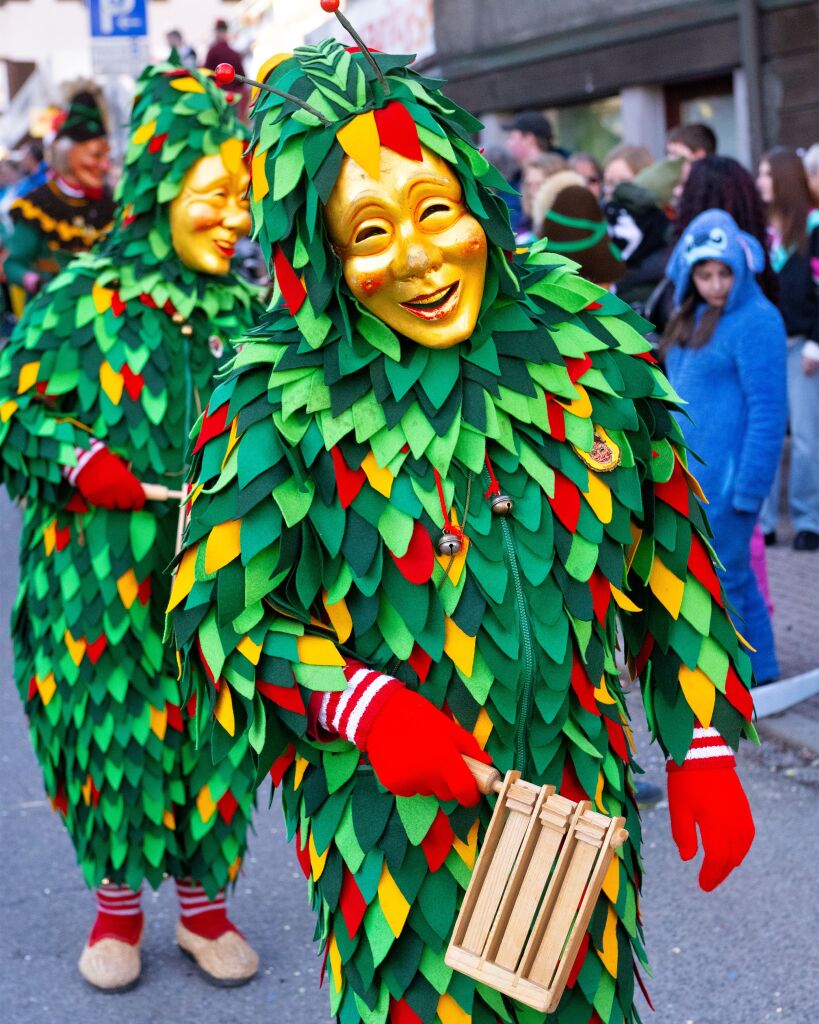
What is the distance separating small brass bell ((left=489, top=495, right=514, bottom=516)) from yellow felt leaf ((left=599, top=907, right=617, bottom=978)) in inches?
24.3

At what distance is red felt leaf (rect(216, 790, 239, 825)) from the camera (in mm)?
3768

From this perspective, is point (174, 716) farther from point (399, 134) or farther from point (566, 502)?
point (399, 134)

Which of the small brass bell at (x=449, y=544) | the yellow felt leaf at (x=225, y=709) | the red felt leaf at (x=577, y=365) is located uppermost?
the red felt leaf at (x=577, y=365)

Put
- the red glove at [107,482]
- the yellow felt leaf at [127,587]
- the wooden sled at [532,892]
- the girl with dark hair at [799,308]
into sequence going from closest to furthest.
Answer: the wooden sled at [532,892], the red glove at [107,482], the yellow felt leaf at [127,587], the girl with dark hair at [799,308]

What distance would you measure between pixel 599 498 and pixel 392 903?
0.67 m

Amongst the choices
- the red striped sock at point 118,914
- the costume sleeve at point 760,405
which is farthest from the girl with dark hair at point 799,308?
the red striped sock at point 118,914

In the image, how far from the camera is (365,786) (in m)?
2.34

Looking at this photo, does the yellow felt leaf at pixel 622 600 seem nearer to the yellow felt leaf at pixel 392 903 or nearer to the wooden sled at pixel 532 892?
the wooden sled at pixel 532 892

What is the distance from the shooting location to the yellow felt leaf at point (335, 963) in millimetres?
2416

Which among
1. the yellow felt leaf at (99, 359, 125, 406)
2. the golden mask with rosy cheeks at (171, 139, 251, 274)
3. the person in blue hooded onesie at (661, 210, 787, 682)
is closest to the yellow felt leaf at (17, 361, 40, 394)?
the yellow felt leaf at (99, 359, 125, 406)

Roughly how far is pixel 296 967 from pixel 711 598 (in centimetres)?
190

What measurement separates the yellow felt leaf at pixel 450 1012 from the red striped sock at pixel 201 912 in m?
A: 1.64

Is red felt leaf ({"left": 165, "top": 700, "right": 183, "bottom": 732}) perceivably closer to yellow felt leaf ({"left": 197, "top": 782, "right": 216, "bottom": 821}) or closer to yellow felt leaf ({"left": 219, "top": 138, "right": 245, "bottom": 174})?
yellow felt leaf ({"left": 197, "top": 782, "right": 216, "bottom": 821})

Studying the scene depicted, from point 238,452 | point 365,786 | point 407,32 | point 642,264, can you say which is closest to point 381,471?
point 238,452
